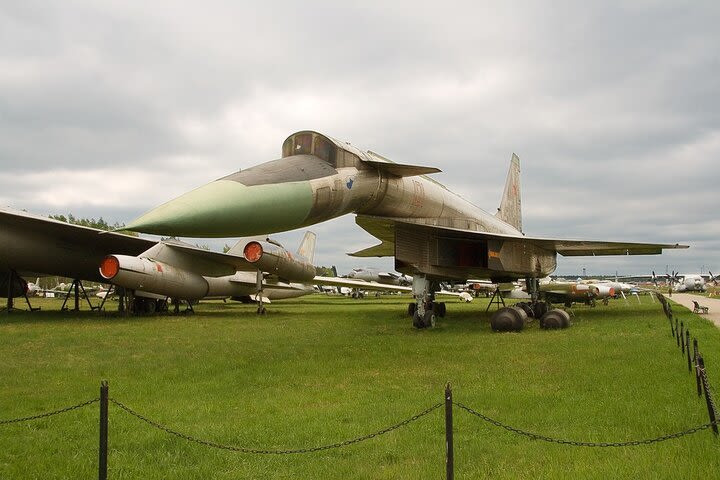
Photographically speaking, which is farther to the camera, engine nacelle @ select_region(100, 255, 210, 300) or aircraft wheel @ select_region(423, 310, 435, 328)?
engine nacelle @ select_region(100, 255, 210, 300)

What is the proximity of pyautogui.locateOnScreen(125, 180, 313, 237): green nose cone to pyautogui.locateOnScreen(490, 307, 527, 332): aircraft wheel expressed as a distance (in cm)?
750

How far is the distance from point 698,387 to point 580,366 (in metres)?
2.19

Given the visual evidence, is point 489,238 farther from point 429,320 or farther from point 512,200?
point 512,200

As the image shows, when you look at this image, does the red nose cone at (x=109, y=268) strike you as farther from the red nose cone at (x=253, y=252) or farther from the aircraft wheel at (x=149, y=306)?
the red nose cone at (x=253, y=252)

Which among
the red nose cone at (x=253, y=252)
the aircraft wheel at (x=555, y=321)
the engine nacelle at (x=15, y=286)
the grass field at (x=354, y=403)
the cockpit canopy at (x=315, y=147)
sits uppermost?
the cockpit canopy at (x=315, y=147)

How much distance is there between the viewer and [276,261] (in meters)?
20.2

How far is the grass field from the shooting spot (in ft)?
14.2

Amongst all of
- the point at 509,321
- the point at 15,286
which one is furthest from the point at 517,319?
the point at 15,286

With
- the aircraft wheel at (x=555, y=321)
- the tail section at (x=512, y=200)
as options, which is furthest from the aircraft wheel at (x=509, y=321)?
the tail section at (x=512, y=200)

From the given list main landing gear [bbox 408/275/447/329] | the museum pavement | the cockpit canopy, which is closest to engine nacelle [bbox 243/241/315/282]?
main landing gear [bbox 408/275/447/329]

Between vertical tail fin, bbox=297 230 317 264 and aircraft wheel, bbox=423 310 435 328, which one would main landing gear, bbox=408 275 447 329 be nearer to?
aircraft wheel, bbox=423 310 435 328

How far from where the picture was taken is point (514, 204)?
74.1 ft

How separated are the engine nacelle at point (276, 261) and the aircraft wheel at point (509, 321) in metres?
9.08

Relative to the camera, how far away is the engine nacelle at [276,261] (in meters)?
19.4
